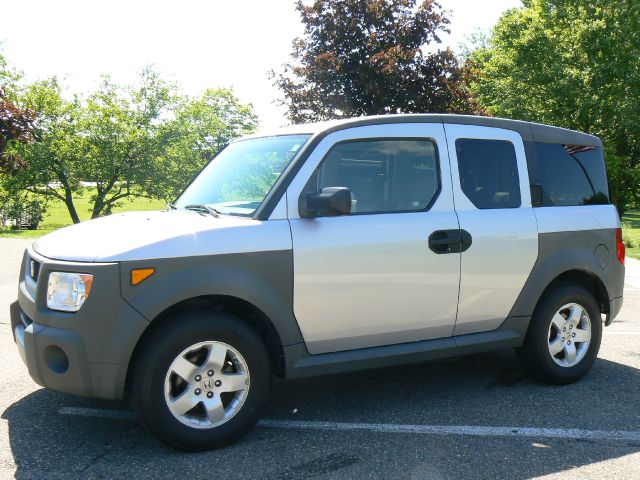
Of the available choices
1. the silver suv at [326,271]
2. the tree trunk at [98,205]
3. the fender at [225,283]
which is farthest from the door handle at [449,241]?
the tree trunk at [98,205]

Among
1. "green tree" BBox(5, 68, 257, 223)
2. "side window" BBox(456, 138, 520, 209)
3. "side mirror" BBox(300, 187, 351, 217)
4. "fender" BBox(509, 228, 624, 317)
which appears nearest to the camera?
"side mirror" BBox(300, 187, 351, 217)

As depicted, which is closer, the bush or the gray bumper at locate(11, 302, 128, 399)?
the gray bumper at locate(11, 302, 128, 399)

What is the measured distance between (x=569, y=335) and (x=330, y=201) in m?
2.53

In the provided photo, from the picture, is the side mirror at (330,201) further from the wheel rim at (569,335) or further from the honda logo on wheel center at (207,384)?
the wheel rim at (569,335)

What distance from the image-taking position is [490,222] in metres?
4.53

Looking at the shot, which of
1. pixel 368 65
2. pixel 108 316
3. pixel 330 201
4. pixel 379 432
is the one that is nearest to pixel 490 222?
pixel 330 201

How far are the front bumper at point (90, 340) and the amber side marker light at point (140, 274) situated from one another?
0.27 feet

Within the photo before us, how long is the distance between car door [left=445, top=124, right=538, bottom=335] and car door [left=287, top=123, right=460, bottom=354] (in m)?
0.11

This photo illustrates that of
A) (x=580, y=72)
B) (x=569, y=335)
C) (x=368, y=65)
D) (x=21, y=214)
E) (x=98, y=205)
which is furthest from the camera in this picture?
(x=98, y=205)

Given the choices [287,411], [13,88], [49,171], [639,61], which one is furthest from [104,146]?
[287,411]

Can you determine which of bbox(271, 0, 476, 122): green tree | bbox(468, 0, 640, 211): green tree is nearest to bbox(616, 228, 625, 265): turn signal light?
bbox(271, 0, 476, 122): green tree

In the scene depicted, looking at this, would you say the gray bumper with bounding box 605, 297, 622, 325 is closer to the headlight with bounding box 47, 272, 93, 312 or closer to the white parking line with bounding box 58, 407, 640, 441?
the white parking line with bounding box 58, 407, 640, 441

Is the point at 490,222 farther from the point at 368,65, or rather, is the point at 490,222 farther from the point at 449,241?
the point at 368,65

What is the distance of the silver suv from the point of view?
11.3 ft
